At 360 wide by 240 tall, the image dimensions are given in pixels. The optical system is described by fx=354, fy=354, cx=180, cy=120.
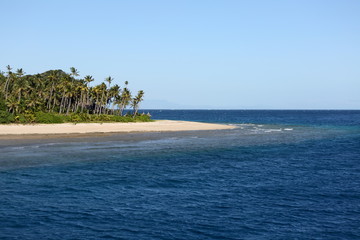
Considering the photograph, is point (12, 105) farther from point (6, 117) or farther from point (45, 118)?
point (45, 118)

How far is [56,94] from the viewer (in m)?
110

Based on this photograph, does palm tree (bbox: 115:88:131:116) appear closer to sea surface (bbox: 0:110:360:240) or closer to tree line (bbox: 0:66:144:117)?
tree line (bbox: 0:66:144:117)

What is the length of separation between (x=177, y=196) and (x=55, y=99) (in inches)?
3723

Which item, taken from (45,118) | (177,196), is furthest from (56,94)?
(177,196)

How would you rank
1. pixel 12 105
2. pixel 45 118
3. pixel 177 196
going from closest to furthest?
1. pixel 177 196
2. pixel 12 105
3. pixel 45 118

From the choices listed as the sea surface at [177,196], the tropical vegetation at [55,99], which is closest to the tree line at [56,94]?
the tropical vegetation at [55,99]

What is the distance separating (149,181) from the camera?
29.8 metres

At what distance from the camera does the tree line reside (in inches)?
3620

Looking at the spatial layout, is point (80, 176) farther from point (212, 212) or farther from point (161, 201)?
point (212, 212)

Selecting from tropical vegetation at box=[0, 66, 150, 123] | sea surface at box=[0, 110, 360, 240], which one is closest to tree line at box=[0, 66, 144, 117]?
tropical vegetation at box=[0, 66, 150, 123]

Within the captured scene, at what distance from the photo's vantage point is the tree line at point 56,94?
91938 millimetres

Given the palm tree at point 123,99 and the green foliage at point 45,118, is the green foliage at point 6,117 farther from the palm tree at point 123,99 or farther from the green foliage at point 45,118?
the palm tree at point 123,99

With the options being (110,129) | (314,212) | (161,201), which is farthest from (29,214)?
(110,129)

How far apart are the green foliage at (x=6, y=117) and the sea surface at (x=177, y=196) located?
4015cm
